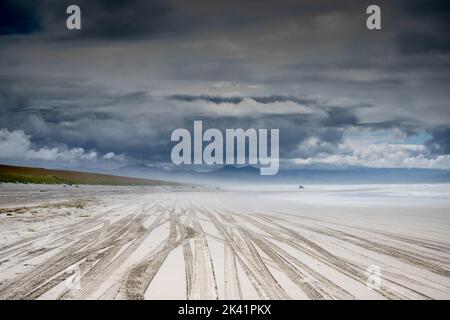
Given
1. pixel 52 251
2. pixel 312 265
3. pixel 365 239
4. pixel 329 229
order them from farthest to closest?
pixel 329 229, pixel 365 239, pixel 52 251, pixel 312 265

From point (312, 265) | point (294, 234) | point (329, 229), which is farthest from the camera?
point (329, 229)

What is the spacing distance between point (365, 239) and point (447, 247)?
7.78 feet

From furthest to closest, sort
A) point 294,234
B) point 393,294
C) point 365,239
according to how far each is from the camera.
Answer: point 294,234, point 365,239, point 393,294

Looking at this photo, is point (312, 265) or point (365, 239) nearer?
point (312, 265)

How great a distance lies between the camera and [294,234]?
13203 mm
